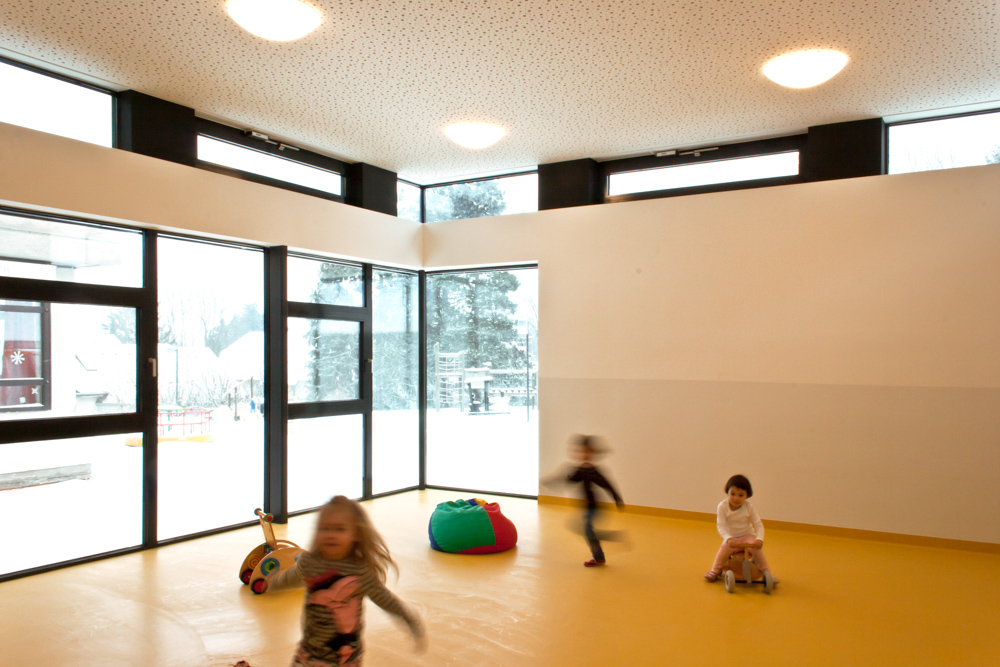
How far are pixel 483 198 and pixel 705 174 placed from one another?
241cm

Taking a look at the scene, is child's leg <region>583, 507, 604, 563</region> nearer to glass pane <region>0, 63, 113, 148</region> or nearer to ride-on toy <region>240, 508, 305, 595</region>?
ride-on toy <region>240, 508, 305, 595</region>

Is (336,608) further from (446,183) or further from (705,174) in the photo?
(446,183)

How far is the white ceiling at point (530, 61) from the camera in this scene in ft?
12.7

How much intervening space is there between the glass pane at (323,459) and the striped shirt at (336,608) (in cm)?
391

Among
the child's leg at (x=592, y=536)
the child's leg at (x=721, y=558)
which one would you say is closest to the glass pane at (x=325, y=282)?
the child's leg at (x=592, y=536)

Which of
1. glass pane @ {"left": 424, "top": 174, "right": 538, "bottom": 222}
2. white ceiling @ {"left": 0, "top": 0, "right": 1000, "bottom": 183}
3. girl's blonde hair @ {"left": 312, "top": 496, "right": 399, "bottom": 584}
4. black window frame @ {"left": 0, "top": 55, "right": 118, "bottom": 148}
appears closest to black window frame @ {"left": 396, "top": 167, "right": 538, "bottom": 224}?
glass pane @ {"left": 424, "top": 174, "right": 538, "bottom": 222}

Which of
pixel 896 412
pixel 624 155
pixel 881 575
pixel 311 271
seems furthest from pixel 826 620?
pixel 311 271

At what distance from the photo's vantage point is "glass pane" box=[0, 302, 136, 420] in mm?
4422

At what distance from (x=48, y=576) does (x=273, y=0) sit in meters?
4.02

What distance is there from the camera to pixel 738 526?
174 inches

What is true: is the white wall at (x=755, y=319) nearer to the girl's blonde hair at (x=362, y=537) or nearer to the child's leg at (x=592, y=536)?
the child's leg at (x=592, y=536)

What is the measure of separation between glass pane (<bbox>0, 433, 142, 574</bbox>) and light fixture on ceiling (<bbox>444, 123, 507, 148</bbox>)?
3523 millimetres

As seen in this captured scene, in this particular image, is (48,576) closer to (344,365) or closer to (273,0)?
(344,365)

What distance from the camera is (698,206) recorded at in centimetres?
621
